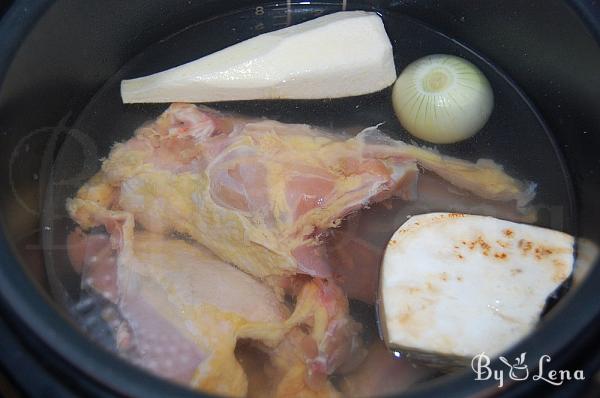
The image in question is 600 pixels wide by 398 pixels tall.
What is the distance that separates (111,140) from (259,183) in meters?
0.45

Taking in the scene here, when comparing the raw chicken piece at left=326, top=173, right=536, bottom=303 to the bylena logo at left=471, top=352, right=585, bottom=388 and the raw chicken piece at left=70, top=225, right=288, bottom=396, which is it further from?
the bylena logo at left=471, top=352, right=585, bottom=388

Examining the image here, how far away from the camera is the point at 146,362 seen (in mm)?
1148

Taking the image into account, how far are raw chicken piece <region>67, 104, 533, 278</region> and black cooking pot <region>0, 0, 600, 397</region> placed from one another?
164 mm

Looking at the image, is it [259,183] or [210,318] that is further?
[259,183]

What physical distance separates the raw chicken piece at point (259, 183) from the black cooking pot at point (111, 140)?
6.4 inches

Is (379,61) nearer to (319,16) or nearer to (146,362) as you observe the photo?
(319,16)

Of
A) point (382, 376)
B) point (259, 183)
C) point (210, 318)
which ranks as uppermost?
point (259, 183)

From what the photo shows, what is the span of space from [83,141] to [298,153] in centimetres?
57

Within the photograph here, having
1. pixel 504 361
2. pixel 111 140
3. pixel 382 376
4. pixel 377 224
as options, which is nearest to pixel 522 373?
pixel 504 361

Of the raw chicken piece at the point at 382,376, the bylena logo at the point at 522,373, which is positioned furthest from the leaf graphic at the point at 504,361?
the raw chicken piece at the point at 382,376

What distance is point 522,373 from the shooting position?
2.85 ft

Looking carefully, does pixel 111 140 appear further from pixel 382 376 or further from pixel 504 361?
pixel 504 361

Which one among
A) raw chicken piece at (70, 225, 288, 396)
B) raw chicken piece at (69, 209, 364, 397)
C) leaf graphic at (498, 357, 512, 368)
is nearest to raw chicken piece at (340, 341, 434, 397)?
raw chicken piece at (69, 209, 364, 397)

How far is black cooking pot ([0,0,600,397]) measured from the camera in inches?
35.2
